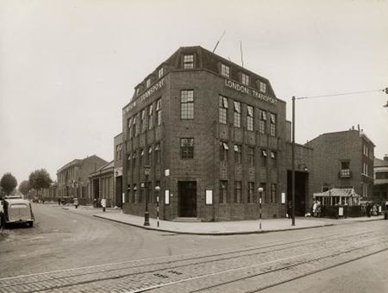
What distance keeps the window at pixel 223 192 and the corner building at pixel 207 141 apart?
7cm

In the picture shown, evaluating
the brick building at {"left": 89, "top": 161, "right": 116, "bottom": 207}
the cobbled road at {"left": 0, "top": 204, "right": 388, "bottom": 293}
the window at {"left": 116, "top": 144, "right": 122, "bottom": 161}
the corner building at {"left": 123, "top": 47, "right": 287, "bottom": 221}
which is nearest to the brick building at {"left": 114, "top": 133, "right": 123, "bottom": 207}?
the window at {"left": 116, "top": 144, "right": 122, "bottom": 161}

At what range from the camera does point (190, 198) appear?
98.0 ft

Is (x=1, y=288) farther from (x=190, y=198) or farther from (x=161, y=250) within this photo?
(x=190, y=198)

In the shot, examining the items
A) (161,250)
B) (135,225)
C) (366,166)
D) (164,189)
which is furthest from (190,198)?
(366,166)

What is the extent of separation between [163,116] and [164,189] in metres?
5.46

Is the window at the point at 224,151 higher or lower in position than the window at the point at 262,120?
lower

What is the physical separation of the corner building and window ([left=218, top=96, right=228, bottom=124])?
0.26ft

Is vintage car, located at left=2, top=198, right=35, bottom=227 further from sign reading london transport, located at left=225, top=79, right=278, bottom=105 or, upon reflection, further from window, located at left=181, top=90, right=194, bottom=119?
sign reading london transport, located at left=225, top=79, right=278, bottom=105

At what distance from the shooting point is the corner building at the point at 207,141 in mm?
29906

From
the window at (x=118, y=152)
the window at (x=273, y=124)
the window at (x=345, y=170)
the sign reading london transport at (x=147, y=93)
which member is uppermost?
the sign reading london transport at (x=147, y=93)

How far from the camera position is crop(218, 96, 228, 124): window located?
1249 inches

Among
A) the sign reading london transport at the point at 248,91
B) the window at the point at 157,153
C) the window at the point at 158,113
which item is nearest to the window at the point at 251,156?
the sign reading london transport at the point at 248,91

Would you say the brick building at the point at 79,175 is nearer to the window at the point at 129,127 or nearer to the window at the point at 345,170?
the window at the point at 129,127

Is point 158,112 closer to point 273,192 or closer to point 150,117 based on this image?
point 150,117
